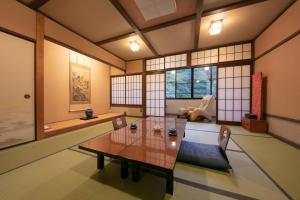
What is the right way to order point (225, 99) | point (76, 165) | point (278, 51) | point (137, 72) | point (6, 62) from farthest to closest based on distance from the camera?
point (137, 72) < point (225, 99) < point (278, 51) < point (6, 62) < point (76, 165)

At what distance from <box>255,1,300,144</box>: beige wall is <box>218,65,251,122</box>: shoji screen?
72cm

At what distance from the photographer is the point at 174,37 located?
3.81 metres

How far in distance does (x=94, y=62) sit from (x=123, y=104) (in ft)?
7.51

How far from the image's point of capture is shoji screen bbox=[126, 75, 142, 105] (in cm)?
595

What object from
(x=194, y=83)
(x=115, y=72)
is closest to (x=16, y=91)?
(x=115, y=72)

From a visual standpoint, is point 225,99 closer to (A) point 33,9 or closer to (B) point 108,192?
(B) point 108,192

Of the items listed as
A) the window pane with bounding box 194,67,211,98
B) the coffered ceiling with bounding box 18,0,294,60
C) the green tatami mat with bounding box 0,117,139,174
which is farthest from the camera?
the window pane with bounding box 194,67,211,98

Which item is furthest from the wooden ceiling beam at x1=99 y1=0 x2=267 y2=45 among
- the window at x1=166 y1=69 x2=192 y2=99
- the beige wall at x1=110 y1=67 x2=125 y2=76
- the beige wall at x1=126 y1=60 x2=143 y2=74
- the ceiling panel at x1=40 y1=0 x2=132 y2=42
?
the window at x1=166 y1=69 x2=192 y2=99

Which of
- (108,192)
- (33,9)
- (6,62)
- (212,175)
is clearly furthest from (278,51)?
(6,62)

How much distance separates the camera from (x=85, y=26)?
3.24 metres

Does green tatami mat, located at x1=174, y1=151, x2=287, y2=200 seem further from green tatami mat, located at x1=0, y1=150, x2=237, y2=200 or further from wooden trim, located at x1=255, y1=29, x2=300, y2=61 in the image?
wooden trim, located at x1=255, y1=29, x2=300, y2=61

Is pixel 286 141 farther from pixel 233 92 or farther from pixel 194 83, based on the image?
pixel 194 83

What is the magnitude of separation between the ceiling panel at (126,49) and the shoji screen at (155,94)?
104cm

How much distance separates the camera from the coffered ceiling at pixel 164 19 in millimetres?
2445
